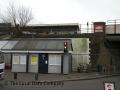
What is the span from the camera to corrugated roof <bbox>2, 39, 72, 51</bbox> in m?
36.7

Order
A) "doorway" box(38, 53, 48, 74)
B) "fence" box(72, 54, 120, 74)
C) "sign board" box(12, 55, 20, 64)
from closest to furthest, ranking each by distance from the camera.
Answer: "doorway" box(38, 53, 48, 74) < "sign board" box(12, 55, 20, 64) < "fence" box(72, 54, 120, 74)

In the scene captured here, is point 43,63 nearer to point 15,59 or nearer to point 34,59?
point 34,59

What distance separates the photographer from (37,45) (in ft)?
124

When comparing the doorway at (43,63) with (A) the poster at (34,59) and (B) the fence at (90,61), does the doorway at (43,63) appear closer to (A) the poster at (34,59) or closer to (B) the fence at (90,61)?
(A) the poster at (34,59)

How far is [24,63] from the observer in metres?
36.8

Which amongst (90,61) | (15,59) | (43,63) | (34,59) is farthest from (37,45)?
(90,61)

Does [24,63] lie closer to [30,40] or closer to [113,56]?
[30,40]

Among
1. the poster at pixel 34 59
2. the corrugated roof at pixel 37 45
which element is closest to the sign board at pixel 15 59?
the corrugated roof at pixel 37 45

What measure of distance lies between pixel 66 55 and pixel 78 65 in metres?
4.35

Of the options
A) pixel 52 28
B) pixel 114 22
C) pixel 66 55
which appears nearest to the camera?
pixel 66 55

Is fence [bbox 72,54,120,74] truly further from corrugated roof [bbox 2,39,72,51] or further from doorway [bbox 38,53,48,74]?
doorway [bbox 38,53,48,74]

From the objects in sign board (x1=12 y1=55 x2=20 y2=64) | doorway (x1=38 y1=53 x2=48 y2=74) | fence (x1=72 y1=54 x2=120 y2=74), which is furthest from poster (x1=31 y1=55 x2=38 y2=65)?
fence (x1=72 y1=54 x2=120 y2=74)

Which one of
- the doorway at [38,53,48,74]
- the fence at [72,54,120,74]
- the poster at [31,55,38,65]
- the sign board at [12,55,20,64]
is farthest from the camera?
the fence at [72,54,120,74]

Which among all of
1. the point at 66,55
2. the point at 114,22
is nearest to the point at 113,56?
the point at 114,22
